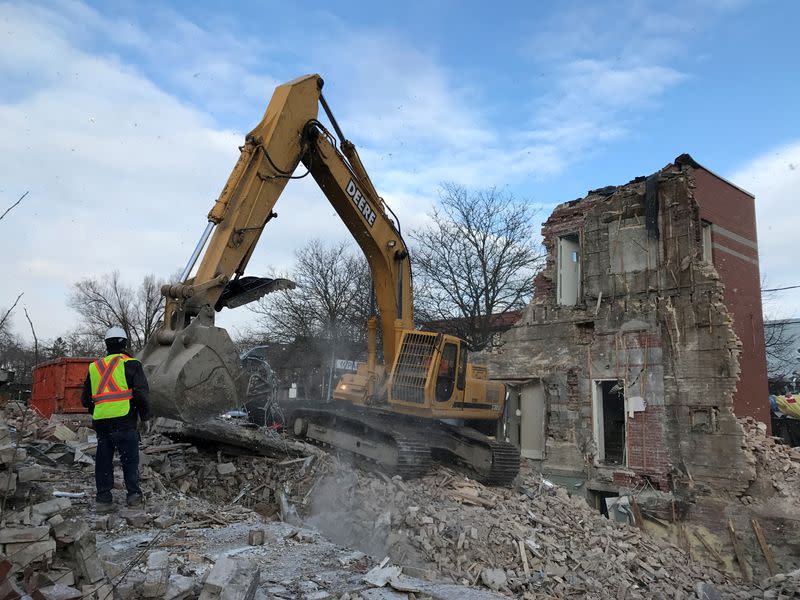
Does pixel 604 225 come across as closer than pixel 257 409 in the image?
No

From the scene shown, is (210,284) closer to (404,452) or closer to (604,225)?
(404,452)

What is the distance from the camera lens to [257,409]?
11344 millimetres

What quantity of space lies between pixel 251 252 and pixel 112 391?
1.94 meters

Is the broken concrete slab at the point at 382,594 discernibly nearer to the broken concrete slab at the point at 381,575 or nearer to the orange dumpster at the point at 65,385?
the broken concrete slab at the point at 381,575

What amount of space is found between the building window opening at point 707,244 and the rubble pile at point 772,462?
2959 mm

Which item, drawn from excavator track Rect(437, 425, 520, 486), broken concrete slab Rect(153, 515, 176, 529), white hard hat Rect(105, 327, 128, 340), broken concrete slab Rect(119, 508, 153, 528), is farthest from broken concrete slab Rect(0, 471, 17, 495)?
excavator track Rect(437, 425, 520, 486)

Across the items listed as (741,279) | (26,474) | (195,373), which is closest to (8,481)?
(26,474)

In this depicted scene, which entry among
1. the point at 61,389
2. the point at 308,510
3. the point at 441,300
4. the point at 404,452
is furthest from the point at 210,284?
the point at 441,300

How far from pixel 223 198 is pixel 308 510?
338 cm

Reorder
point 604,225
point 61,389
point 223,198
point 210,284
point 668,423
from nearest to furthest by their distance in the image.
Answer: point 210,284 → point 223,198 → point 61,389 → point 668,423 → point 604,225

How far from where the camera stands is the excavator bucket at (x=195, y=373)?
16.2 ft

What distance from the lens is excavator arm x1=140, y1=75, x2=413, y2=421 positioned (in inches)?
199

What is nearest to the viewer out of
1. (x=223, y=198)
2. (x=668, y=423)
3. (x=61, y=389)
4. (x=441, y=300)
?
(x=223, y=198)

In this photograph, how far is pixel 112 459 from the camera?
5121 millimetres
